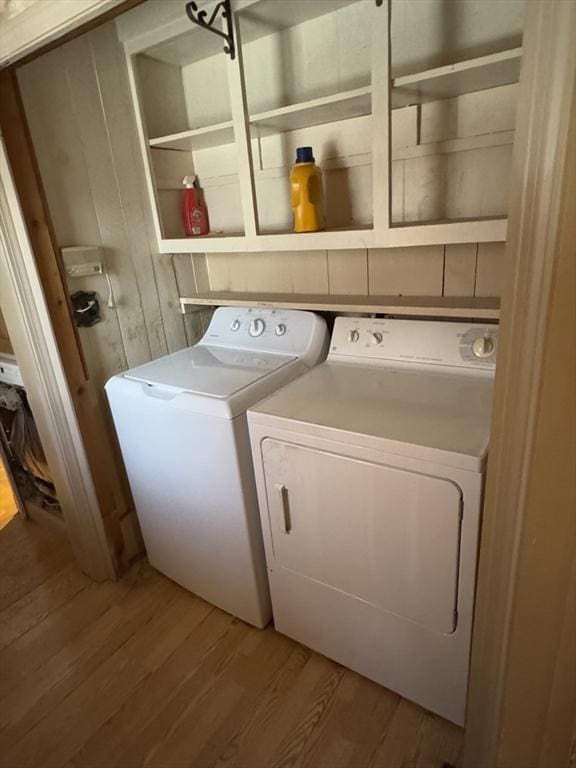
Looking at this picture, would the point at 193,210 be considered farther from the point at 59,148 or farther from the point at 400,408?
the point at 400,408

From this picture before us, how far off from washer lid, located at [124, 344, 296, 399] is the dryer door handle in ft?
1.06

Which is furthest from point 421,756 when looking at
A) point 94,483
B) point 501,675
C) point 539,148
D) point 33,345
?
point 33,345

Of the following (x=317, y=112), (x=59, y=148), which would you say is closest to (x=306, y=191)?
(x=317, y=112)

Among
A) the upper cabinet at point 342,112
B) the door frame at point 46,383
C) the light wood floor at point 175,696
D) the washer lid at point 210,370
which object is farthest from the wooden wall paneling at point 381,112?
the light wood floor at point 175,696

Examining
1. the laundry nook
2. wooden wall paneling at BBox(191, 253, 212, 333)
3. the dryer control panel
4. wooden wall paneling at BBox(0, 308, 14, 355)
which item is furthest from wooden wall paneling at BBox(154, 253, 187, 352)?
the dryer control panel

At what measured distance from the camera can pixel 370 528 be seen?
1.24m

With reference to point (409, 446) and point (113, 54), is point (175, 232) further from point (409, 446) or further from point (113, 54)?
point (409, 446)

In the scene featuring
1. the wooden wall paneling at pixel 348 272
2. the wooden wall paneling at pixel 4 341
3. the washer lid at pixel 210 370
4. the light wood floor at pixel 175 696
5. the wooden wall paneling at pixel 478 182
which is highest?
the wooden wall paneling at pixel 478 182

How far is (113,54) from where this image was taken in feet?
5.40

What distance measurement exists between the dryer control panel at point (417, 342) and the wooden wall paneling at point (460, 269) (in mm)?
145

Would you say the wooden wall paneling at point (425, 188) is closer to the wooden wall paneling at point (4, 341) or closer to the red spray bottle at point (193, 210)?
A: the red spray bottle at point (193, 210)

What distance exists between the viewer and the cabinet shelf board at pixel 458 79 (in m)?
1.10

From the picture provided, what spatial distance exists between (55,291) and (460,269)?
139 centimetres

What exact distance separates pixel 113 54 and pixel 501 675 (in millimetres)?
2160
